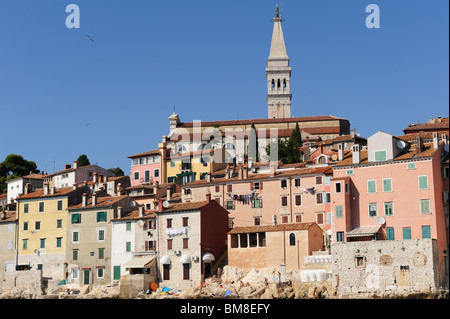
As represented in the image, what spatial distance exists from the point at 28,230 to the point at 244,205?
74.3 feet

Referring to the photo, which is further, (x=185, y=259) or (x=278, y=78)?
(x=278, y=78)

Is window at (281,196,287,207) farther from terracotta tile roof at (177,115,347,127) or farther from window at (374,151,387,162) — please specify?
terracotta tile roof at (177,115,347,127)

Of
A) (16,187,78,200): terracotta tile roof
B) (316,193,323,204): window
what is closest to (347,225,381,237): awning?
(316,193,323,204): window

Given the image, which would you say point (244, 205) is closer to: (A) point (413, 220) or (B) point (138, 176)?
(A) point (413, 220)

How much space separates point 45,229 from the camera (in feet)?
249

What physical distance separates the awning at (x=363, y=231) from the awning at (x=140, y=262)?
18.5 metres

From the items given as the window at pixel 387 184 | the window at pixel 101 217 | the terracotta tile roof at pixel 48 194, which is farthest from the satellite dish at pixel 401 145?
the terracotta tile roof at pixel 48 194

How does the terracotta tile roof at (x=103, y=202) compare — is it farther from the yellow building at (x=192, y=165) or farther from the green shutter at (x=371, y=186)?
the green shutter at (x=371, y=186)

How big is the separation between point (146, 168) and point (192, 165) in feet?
27.0

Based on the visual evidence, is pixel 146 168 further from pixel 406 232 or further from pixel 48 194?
pixel 406 232

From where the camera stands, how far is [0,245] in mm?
78562

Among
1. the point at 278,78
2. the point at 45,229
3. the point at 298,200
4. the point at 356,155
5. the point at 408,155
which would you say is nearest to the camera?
the point at 408,155

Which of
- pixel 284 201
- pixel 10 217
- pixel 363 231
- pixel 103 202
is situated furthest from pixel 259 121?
pixel 363 231
